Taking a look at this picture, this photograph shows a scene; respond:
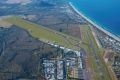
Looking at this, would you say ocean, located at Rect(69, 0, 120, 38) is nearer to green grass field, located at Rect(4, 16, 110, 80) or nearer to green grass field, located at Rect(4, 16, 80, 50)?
green grass field, located at Rect(4, 16, 110, 80)

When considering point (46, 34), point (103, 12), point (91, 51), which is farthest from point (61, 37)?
point (103, 12)

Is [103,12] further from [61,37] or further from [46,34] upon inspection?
[46,34]

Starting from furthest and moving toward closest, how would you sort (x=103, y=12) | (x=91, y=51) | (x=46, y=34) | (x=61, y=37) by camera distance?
(x=103, y=12)
(x=46, y=34)
(x=61, y=37)
(x=91, y=51)

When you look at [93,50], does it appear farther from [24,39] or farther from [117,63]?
[24,39]

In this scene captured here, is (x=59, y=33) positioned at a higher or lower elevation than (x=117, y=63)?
higher

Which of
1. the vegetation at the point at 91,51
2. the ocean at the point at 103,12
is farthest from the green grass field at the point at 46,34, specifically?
the ocean at the point at 103,12

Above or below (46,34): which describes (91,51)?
below

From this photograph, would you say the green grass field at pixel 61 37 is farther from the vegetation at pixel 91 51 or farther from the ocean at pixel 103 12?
the ocean at pixel 103 12

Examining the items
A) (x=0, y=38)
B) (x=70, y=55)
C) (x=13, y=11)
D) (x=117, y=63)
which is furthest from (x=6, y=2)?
(x=117, y=63)
